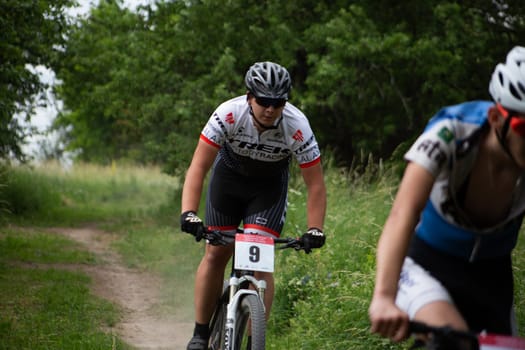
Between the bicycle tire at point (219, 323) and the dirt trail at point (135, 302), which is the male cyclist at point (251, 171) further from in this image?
the dirt trail at point (135, 302)

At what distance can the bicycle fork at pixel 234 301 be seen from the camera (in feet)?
15.0

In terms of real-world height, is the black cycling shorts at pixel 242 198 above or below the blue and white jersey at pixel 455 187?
below

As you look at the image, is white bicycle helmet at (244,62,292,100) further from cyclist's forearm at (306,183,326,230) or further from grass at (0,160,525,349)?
grass at (0,160,525,349)

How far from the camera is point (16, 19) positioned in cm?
1223

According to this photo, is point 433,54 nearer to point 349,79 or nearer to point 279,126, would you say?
point 349,79

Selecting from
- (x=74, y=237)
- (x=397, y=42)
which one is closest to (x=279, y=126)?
(x=74, y=237)

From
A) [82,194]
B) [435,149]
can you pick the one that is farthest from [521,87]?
[82,194]

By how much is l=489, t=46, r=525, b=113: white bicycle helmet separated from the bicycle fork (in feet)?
7.79

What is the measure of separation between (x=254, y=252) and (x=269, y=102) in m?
0.92

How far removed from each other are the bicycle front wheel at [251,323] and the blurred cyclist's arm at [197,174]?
27.5 inches

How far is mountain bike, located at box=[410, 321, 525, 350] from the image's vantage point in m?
2.32

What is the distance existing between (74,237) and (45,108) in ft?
11.8

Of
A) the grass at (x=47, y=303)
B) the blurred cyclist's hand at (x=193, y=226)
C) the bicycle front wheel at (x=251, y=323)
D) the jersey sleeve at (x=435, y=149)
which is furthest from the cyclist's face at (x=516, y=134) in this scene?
the grass at (x=47, y=303)

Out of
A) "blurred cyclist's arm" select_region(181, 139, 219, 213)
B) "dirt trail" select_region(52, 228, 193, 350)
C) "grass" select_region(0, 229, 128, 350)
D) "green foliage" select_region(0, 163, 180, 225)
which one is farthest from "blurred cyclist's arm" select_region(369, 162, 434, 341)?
"green foliage" select_region(0, 163, 180, 225)
